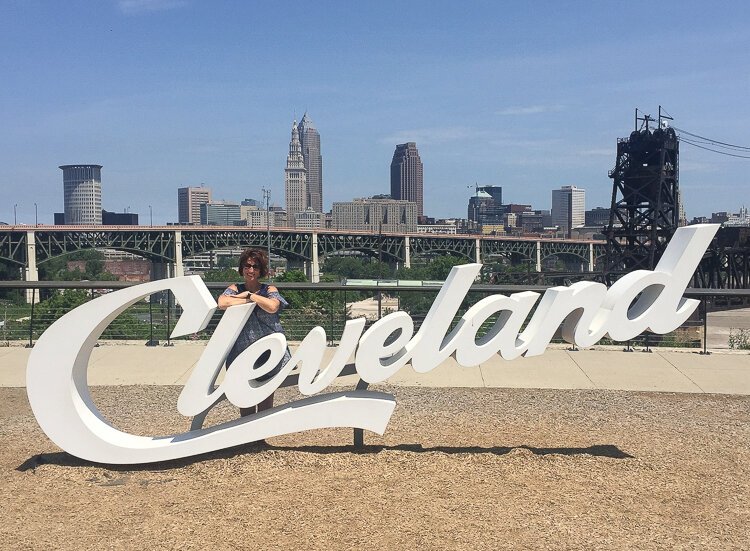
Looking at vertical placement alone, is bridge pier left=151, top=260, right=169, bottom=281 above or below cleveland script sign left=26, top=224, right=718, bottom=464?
below

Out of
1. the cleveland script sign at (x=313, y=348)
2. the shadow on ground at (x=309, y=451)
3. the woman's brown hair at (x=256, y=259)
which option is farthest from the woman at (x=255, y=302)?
the shadow on ground at (x=309, y=451)

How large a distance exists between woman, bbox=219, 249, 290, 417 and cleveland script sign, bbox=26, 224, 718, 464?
0.67ft

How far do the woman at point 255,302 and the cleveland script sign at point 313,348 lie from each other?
203 mm

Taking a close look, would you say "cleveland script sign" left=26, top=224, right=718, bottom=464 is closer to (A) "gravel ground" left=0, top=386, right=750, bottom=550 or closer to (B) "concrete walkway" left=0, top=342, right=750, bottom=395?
(A) "gravel ground" left=0, top=386, right=750, bottom=550

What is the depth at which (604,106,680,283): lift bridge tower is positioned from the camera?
167ft

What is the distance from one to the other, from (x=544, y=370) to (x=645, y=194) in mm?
43844

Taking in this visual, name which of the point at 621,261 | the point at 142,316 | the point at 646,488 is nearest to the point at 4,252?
the point at 621,261

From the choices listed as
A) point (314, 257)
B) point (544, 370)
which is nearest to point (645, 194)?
point (544, 370)

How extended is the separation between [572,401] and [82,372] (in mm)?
5772

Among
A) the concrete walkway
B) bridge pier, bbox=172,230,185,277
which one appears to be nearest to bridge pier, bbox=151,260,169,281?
bridge pier, bbox=172,230,185,277

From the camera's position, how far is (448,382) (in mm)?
10906

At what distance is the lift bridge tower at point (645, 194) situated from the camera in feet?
167

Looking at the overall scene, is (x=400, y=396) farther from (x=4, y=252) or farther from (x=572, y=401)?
(x=4, y=252)

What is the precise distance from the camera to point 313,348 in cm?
723
